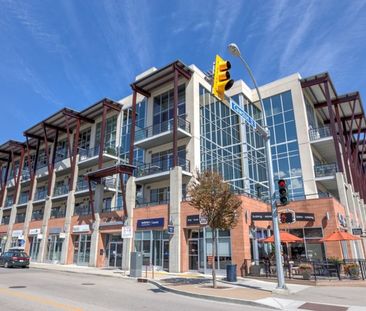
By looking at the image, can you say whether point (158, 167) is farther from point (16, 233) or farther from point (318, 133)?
point (16, 233)

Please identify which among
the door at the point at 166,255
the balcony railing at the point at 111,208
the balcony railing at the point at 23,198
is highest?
the balcony railing at the point at 23,198

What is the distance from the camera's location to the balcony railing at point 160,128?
27906 millimetres

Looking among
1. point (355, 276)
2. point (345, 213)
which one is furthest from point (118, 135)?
point (355, 276)

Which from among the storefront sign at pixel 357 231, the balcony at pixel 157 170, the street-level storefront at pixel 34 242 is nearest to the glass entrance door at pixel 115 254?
the balcony at pixel 157 170

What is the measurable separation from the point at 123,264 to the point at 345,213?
19.3m

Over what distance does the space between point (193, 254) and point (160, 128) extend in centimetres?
A: 1296

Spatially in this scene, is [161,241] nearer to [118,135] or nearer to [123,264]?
[123,264]

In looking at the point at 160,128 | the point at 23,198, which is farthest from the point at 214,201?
the point at 23,198

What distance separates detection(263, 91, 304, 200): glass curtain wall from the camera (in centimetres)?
2948

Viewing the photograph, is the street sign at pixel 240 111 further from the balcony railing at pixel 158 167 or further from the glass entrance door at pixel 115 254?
the glass entrance door at pixel 115 254

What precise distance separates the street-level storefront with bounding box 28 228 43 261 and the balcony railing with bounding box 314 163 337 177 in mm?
31648

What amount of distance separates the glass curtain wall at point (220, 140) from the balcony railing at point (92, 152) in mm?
11721

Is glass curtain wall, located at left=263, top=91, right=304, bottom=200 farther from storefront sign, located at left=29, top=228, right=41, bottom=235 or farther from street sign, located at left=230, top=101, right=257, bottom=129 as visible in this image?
storefront sign, located at left=29, top=228, right=41, bottom=235

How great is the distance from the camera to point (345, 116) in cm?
4019
